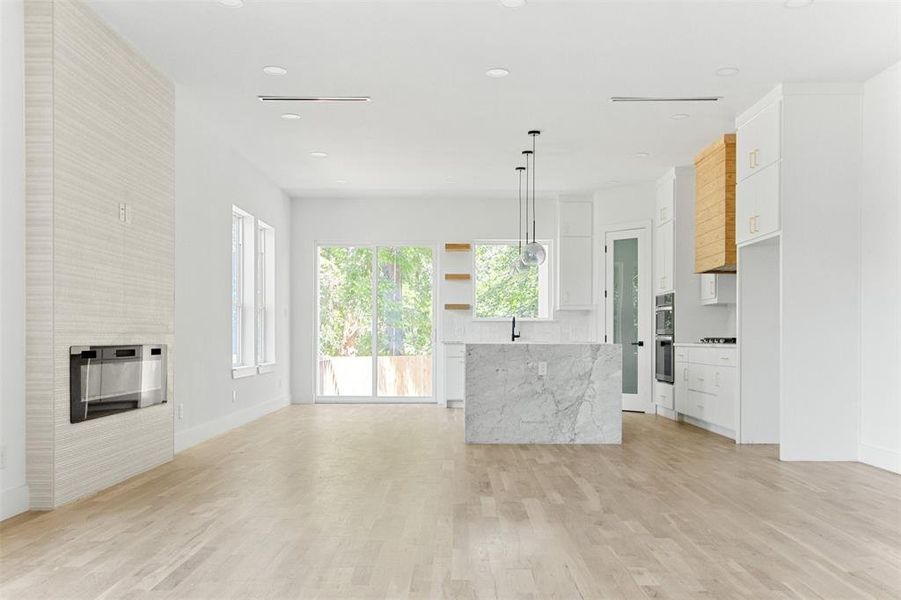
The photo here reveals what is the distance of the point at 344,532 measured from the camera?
3598 millimetres

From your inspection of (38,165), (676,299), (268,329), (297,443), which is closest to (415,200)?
(268,329)

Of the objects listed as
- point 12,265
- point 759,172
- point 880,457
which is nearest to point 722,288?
point 759,172

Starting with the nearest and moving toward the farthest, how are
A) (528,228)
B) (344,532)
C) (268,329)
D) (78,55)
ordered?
(344,532), (78,55), (268,329), (528,228)

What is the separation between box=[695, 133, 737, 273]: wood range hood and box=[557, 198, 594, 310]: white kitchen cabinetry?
8.38ft

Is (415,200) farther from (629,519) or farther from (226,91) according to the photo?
(629,519)

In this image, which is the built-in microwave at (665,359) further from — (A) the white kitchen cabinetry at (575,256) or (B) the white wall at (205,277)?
(B) the white wall at (205,277)

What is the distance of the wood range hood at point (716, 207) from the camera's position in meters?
7.08

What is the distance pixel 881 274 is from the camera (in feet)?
18.0

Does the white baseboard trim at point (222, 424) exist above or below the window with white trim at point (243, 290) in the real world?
below

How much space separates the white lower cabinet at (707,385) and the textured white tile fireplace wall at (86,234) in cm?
468

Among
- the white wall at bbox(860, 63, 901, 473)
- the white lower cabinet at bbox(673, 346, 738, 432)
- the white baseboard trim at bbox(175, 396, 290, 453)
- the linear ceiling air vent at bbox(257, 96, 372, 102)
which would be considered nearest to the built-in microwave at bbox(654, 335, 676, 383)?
the white lower cabinet at bbox(673, 346, 738, 432)

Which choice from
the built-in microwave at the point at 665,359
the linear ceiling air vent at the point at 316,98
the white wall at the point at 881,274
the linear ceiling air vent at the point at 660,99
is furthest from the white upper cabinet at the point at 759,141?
the linear ceiling air vent at the point at 316,98

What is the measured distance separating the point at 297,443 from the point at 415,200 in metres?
5.02

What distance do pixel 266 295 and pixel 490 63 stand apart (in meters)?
5.29
